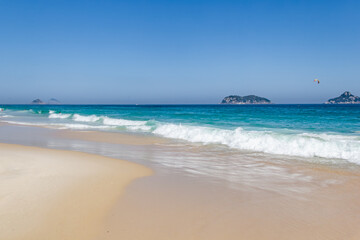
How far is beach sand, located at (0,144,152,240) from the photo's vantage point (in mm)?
3529

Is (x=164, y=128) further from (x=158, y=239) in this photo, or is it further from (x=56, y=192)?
(x=158, y=239)

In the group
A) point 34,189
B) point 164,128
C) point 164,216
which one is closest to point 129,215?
point 164,216

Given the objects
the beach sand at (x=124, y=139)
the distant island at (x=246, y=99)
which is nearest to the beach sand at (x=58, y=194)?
the beach sand at (x=124, y=139)

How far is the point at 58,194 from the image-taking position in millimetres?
4785

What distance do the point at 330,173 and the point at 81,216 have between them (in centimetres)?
614

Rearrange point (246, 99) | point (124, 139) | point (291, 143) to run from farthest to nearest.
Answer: point (246, 99) < point (124, 139) < point (291, 143)

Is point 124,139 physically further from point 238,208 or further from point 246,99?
point 246,99

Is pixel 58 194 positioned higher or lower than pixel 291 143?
lower

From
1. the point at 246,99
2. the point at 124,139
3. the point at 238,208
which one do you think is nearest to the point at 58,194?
the point at 238,208

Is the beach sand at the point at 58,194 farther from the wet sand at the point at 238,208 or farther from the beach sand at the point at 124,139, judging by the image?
the beach sand at the point at 124,139

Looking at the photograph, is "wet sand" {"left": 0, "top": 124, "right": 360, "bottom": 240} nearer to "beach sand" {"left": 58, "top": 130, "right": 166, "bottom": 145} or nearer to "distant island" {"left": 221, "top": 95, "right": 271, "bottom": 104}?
"beach sand" {"left": 58, "top": 130, "right": 166, "bottom": 145}

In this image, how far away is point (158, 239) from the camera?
3.33 meters

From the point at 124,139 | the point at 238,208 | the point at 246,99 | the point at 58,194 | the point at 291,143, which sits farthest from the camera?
the point at 246,99

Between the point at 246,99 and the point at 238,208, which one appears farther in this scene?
the point at 246,99
